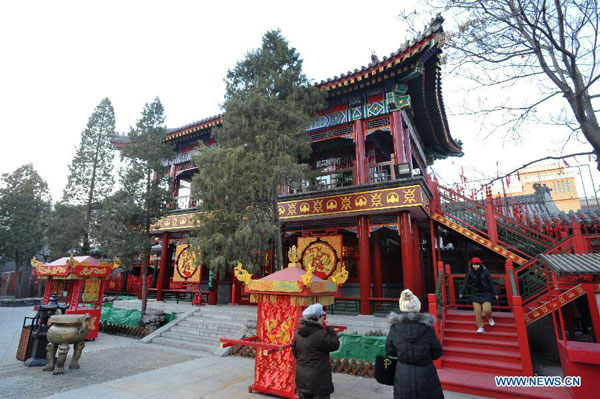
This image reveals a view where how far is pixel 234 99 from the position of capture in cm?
871

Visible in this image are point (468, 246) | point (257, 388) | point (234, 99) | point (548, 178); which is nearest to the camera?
point (257, 388)

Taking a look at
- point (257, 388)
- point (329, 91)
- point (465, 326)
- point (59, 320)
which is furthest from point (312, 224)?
point (59, 320)

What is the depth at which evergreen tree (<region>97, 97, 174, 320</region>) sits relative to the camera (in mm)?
10547

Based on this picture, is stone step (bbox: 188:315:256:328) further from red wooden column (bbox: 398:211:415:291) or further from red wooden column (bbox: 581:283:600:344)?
red wooden column (bbox: 581:283:600:344)

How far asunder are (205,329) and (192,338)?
0.48 meters

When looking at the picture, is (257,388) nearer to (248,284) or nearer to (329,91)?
(248,284)

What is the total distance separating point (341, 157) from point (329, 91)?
3054 millimetres

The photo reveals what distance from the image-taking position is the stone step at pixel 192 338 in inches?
354

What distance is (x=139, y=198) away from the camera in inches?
436

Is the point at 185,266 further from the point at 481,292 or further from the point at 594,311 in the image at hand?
the point at 594,311

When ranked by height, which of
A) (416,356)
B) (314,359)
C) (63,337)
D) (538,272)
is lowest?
(63,337)

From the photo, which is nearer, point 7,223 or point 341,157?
point 341,157

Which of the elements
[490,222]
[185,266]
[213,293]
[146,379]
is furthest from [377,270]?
[185,266]

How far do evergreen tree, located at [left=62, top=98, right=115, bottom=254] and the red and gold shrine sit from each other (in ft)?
66.0
